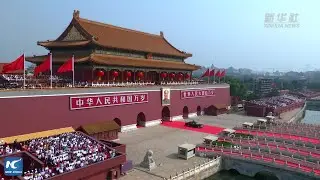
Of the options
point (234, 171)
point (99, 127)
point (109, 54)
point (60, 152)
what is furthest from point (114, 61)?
point (234, 171)

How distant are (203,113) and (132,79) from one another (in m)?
14.0

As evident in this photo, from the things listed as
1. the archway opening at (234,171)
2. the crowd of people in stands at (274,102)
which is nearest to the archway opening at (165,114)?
the archway opening at (234,171)

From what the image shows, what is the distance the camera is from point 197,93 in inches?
1663

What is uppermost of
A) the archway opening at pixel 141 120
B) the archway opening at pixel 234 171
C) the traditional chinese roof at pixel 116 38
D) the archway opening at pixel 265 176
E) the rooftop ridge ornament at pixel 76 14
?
the rooftop ridge ornament at pixel 76 14

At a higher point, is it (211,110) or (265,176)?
(211,110)

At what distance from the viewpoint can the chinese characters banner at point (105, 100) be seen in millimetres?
25906

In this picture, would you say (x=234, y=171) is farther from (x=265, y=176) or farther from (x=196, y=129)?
(x=196, y=129)

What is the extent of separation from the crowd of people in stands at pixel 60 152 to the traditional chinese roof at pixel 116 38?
10.9 meters

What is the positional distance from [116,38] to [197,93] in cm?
1379

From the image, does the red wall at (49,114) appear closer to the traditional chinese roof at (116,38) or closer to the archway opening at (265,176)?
the traditional chinese roof at (116,38)

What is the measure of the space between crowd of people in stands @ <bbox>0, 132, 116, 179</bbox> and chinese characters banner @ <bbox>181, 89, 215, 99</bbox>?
19056 millimetres

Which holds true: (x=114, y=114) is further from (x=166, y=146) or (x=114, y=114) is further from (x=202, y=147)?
(x=202, y=147)

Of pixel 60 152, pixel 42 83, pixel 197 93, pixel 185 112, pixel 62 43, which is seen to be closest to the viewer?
pixel 60 152

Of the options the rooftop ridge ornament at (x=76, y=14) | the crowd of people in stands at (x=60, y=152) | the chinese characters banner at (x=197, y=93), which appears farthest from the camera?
the chinese characters banner at (x=197, y=93)
